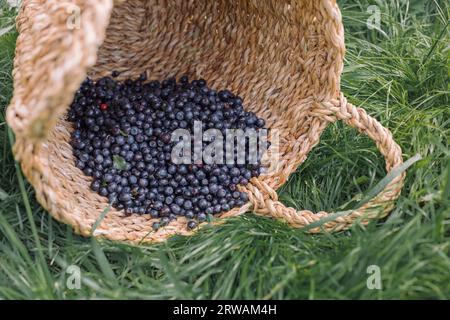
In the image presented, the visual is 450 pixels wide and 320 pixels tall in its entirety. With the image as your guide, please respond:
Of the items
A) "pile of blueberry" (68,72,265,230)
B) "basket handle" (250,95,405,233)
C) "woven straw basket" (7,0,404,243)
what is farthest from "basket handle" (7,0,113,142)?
"basket handle" (250,95,405,233)

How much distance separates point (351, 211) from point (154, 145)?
2.55 ft

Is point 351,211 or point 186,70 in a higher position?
point 186,70

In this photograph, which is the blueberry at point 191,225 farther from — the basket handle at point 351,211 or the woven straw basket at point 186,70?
the basket handle at point 351,211

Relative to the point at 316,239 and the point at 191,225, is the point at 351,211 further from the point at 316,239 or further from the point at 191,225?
the point at 191,225

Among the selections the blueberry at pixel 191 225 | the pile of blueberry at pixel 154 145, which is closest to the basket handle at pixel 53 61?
the pile of blueberry at pixel 154 145

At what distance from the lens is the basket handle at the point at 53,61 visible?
4.55 ft

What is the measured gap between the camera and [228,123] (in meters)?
2.26

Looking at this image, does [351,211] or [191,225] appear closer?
[351,211]

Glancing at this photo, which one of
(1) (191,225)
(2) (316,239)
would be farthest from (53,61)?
(2) (316,239)

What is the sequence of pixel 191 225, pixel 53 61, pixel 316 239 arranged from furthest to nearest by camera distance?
pixel 191 225 → pixel 316 239 → pixel 53 61

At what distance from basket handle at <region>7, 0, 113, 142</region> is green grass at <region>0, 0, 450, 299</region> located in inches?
13.5

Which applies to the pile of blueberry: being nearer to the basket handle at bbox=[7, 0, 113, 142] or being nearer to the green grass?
the green grass

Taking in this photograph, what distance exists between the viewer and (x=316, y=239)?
1844mm
